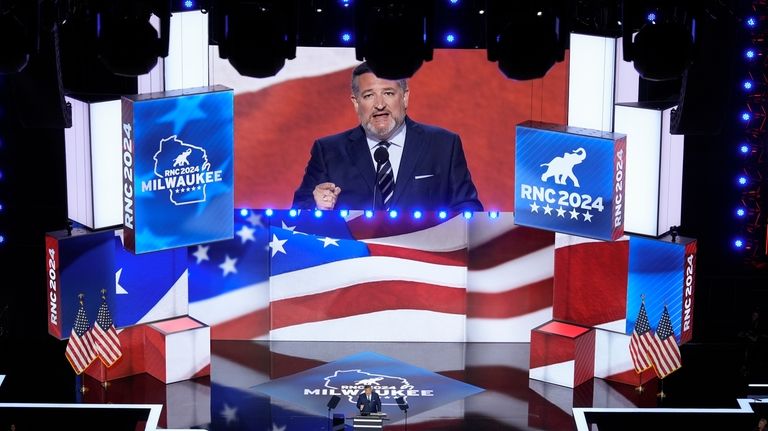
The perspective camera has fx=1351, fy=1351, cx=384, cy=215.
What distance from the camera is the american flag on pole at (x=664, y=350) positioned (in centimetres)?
1473

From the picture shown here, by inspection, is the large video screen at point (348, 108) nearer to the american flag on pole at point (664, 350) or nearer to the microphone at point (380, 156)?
the microphone at point (380, 156)

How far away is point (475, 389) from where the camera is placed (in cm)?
1488

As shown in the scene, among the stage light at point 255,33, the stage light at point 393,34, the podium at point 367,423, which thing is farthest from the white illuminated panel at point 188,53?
the stage light at point 393,34

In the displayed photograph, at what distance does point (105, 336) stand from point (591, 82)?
5914mm

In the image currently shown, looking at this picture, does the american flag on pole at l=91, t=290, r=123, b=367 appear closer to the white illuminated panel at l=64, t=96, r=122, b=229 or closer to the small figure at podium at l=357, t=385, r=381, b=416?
the white illuminated panel at l=64, t=96, r=122, b=229

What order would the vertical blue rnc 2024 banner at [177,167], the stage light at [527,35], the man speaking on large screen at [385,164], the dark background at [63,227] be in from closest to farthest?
1. the stage light at [527,35]
2. the vertical blue rnc 2024 banner at [177,167]
3. the man speaking on large screen at [385,164]
4. the dark background at [63,227]

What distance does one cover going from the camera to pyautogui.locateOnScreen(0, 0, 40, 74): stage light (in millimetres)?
7953

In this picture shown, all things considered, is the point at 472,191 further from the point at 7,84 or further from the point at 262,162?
the point at 7,84

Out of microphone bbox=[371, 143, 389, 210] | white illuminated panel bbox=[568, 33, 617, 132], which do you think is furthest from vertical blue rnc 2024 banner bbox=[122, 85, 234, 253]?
white illuminated panel bbox=[568, 33, 617, 132]

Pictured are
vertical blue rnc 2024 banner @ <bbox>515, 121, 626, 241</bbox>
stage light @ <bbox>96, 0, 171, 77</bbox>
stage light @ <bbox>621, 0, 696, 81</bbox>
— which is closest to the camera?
stage light @ <bbox>621, 0, 696, 81</bbox>

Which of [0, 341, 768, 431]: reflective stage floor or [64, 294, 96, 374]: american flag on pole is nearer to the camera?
[0, 341, 768, 431]: reflective stage floor

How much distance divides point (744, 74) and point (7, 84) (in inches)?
332

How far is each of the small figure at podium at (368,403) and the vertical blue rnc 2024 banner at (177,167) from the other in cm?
242

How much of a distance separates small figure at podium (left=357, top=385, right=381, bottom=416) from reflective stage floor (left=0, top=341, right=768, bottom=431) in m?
0.31
